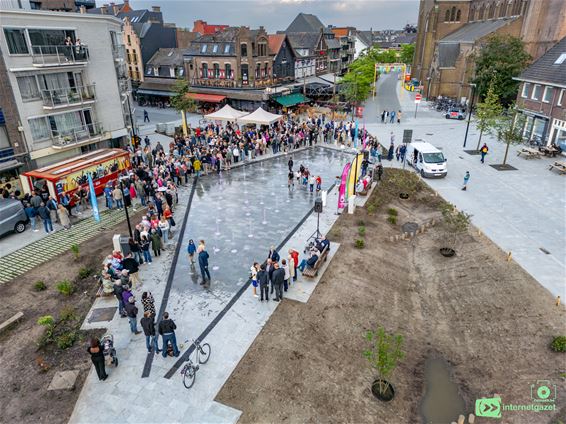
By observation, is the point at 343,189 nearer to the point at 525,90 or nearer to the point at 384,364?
the point at 384,364

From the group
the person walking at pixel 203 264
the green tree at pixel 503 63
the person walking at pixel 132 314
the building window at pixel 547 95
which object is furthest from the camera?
the green tree at pixel 503 63

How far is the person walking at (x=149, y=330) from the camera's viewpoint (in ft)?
37.2

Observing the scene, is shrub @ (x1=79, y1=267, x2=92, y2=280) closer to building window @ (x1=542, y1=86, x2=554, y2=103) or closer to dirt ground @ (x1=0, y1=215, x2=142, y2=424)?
dirt ground @ (x1=0, y1=215, x2=142, y2=424)

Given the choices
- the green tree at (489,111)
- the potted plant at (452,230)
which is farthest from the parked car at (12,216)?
the green tree at (489,111)

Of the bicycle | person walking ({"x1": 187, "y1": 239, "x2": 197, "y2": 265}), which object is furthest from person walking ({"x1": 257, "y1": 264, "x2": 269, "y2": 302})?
person walking ({"x1": 187, "y1": 239, "x2": 197, "y2": 265})

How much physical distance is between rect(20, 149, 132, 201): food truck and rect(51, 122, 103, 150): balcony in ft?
7.64

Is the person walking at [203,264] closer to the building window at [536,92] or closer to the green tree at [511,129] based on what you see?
the green tree at [511,129]

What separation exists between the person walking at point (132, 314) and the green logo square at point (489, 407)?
10344 millimetres

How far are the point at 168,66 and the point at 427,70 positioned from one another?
44.8m

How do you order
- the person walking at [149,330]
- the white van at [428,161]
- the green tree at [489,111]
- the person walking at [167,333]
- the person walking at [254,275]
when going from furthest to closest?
the green tree at [489,111] < the white van at [428,161] < the person walking at [254,275] < the person walking at [149,330] < the person walking at [167,333]

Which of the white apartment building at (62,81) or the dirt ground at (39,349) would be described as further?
the white apartment building at (62,81)

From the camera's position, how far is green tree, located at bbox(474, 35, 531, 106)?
142 feet

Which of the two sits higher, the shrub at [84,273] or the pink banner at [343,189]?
the pink banner at [343,189]

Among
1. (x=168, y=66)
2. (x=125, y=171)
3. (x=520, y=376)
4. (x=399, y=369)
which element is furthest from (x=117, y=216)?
(x=168, y=66)
